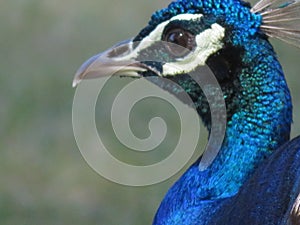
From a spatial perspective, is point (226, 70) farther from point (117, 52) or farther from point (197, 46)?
point (117, 52)

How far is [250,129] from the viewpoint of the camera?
251 centimetres

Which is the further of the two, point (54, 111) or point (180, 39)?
point (54, 111)

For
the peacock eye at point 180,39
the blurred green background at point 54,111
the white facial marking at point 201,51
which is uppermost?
the peacock eye at point 180,39

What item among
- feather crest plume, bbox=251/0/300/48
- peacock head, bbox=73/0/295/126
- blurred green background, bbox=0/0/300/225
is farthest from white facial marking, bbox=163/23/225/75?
blurred green background, bbox=0/0/300/225

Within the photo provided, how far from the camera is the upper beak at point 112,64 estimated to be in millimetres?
2547

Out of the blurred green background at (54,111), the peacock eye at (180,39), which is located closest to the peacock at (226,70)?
the peacock eye at (180,39)

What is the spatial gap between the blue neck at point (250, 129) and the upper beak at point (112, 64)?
263 millimetres

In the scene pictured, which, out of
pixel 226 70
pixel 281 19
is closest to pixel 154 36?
pixel 226 70

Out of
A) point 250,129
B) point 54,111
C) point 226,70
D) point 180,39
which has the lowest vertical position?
point 54,111

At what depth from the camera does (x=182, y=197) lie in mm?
2580

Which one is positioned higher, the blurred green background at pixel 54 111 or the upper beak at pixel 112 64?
the upper beak at pixel 112 64

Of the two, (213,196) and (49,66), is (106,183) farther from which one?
(213,196)

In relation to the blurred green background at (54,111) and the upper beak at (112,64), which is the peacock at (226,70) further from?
the blurred green background at (54,111)

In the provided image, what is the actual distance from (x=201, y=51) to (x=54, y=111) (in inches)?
98.0
